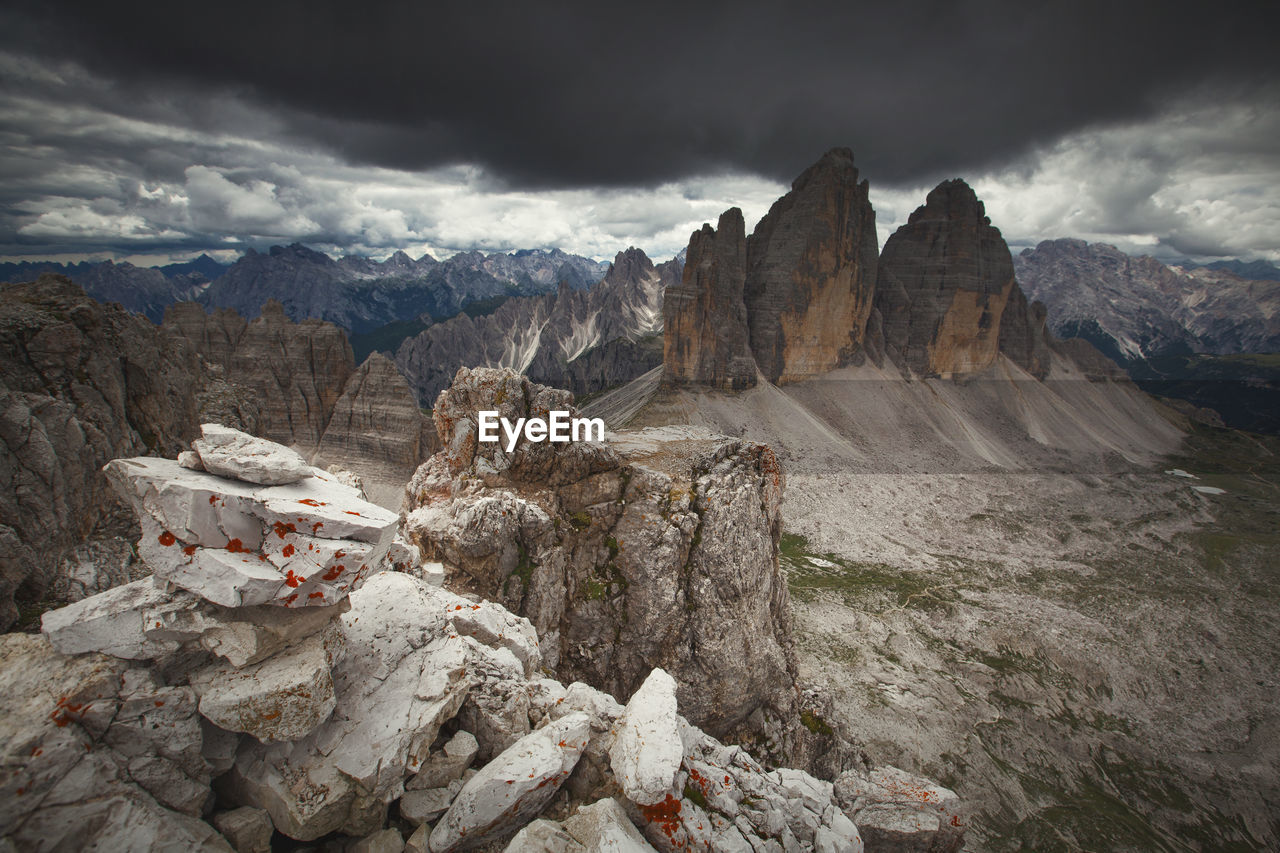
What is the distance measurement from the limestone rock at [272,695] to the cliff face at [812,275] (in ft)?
268

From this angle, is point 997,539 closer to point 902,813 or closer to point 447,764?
point 902,813

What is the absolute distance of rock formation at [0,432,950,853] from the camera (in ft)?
18.7

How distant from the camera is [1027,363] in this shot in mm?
99500

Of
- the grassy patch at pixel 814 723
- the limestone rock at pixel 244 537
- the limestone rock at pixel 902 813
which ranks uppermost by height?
the limestone rock at pixel 244 537

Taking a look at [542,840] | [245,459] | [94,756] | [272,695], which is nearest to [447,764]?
[542,840]

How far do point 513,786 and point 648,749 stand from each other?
92.4 inches

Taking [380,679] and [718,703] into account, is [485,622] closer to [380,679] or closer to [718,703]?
[380,679]

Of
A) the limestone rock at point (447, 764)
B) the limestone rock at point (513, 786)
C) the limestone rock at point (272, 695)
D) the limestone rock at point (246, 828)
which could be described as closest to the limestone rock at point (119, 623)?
the limestone rock at point (272, 695)

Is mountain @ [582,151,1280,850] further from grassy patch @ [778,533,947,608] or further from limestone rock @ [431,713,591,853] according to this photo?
limestone rock @ [431,713,591,853]

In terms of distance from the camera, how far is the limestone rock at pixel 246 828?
6359mm

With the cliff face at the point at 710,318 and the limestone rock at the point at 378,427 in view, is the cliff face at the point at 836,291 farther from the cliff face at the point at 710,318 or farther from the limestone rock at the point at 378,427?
the limestone rock at the point at 378,427

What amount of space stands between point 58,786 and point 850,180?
318ft

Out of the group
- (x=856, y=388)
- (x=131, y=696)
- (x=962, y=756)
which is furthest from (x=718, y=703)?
(x=856, y=388)

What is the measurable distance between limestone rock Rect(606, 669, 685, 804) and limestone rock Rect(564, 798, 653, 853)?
35cm
